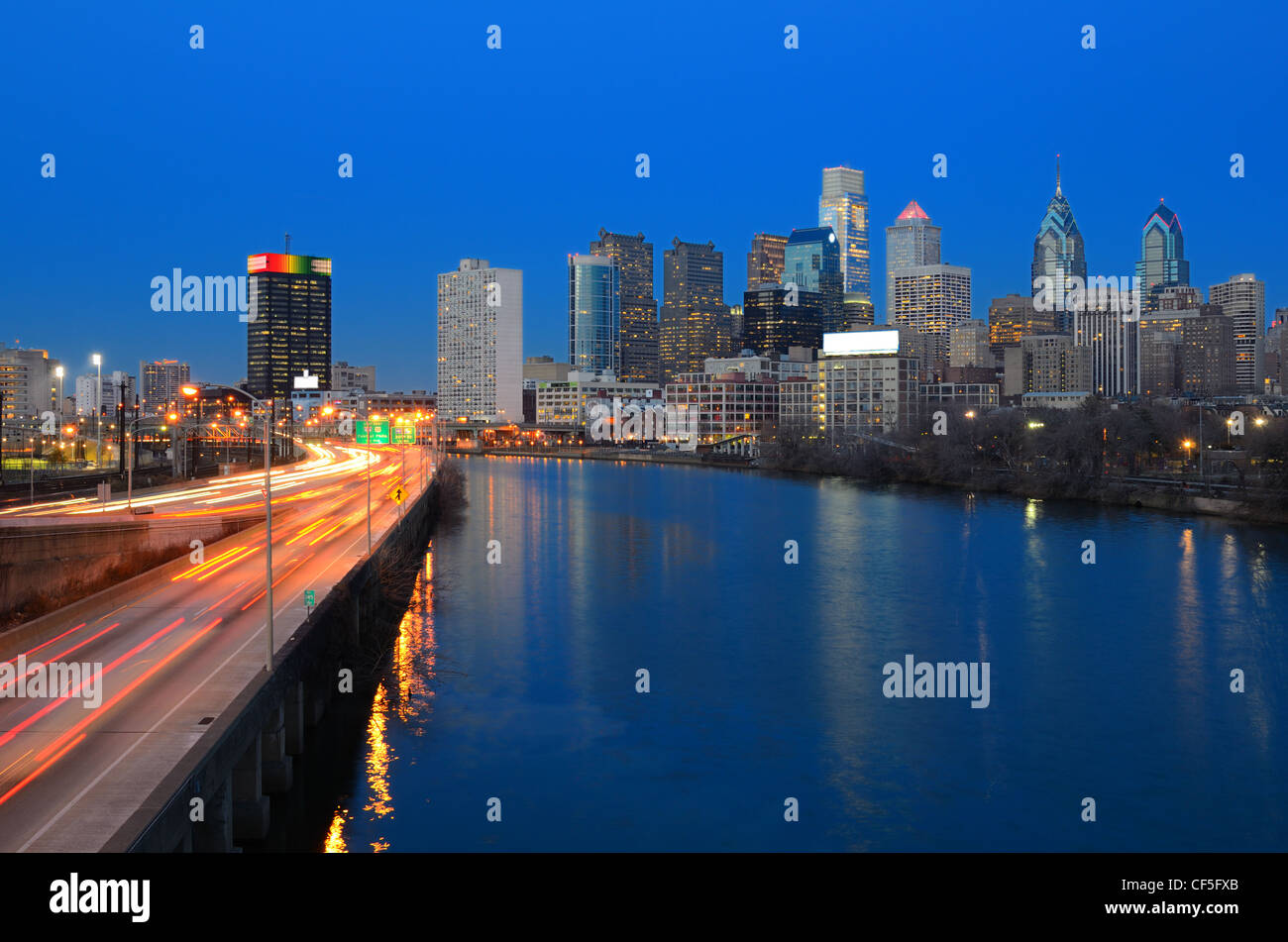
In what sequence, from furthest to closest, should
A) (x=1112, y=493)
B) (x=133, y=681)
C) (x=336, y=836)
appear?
(x=1112, y=493), (x=133, y=681), (x=336, y=836)

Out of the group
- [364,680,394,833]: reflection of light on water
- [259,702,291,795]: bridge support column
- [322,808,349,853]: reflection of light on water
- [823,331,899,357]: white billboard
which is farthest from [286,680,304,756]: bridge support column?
[823,331,899,357]: white billboard

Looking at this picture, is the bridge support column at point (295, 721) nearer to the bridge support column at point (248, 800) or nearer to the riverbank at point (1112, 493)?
the bridge support column at point (248, 800)

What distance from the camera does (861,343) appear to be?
156750mm

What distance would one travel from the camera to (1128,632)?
31.1 meters

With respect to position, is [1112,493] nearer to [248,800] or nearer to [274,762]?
[274,762]

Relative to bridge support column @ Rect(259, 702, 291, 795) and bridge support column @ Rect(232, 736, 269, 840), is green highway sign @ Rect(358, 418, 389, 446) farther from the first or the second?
bridge support column @ Rect(232, 736, 269, 840)

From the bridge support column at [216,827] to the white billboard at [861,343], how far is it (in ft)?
483

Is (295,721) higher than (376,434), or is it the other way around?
(376,434)

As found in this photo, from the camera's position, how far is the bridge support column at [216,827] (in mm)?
14391

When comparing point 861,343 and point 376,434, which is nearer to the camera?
point 376,434

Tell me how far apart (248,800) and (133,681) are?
9.68 ft

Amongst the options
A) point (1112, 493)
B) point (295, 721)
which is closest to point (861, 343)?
point (1112, 493)
